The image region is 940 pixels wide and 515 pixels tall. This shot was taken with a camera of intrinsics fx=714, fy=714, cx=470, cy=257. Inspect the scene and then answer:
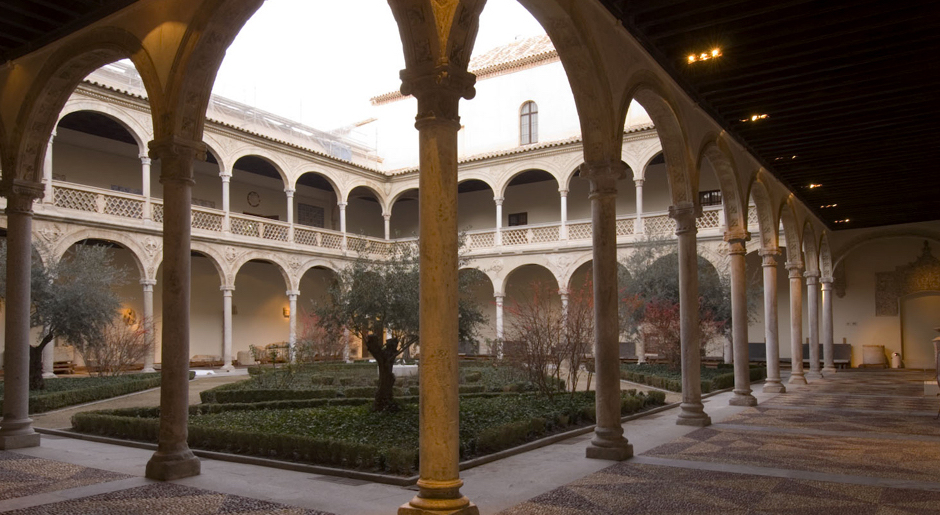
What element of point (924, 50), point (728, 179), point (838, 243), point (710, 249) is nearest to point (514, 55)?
point (710, 249)

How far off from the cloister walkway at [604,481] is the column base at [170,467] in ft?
0.30

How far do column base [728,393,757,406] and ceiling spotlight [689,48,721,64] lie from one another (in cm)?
615

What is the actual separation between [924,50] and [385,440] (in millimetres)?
7223

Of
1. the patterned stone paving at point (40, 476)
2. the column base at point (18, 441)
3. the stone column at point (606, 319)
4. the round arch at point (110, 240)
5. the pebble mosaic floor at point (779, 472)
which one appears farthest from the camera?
the round arch at point (110, 240)

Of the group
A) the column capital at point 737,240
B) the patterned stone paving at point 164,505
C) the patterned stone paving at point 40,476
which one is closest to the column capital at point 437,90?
the patterned stone paving at point 164,505

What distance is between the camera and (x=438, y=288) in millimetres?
4719

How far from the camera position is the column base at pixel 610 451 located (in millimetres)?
7039

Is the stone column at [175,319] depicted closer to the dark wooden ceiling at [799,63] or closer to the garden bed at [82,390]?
the dark wooden ceiling at [799,63]

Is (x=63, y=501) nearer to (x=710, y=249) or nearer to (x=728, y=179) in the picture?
(x=728, y=179)

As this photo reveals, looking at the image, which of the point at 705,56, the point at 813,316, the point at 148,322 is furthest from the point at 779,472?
the point at 148,322

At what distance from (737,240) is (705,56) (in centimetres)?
442

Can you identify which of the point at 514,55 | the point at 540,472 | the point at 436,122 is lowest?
the point at 540,472

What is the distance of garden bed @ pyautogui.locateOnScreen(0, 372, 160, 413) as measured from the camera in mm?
11773

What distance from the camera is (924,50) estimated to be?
782 cm
